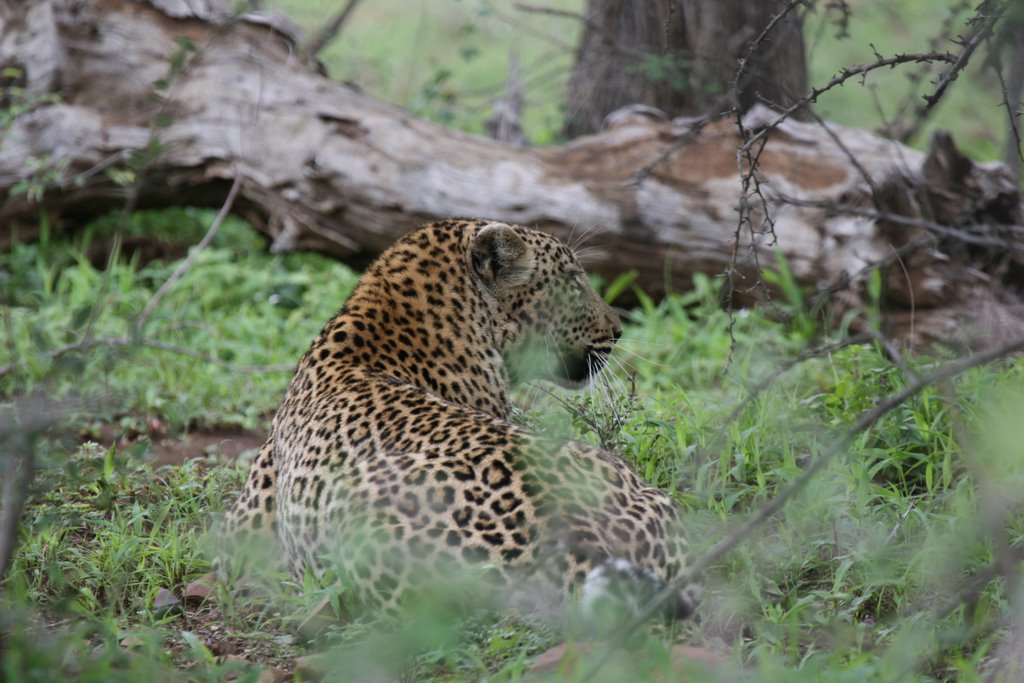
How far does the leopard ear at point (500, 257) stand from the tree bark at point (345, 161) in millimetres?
2898

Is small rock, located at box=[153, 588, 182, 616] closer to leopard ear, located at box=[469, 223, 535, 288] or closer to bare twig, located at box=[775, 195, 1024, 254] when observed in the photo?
leopard ear, located at box=[469, 223, 535, 288]

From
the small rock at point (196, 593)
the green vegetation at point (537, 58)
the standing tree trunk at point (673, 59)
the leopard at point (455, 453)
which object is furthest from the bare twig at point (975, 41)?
the green vegetation at point (537, 58)

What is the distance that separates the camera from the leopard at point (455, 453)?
3.78 m

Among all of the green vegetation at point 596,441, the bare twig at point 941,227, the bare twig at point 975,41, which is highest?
the bare twig at point 975,41

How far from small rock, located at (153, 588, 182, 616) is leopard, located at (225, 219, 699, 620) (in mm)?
363

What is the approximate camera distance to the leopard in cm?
378

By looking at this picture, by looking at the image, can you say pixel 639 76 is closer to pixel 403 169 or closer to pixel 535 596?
pixel 403 169

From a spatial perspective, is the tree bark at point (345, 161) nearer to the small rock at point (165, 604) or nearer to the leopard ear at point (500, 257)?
the leopard ear at point (500, 257)

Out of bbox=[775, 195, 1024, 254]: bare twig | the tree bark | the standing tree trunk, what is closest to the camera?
bbox=[775, 195, 1024, 254]: bare twig

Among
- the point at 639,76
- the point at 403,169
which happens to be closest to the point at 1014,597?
the point at 403,169

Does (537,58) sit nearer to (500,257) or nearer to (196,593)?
(500,257)

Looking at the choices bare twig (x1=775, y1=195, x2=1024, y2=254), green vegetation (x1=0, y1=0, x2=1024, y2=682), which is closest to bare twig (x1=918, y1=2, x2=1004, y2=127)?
bare twig (x1=775, y1=195, x2=1024, y2=254)

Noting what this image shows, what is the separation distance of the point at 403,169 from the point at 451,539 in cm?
512

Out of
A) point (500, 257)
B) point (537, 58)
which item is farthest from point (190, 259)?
point (537, 58)
